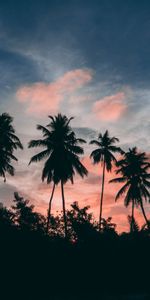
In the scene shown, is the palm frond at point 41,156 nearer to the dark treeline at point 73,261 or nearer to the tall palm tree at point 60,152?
the tall palm tree at point 60,152

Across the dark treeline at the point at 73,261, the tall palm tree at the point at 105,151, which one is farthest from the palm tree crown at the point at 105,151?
the dark treeline at the point at 73,261

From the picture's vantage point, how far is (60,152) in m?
30.7

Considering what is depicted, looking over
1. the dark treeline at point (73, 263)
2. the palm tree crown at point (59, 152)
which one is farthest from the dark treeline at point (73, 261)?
the palm tree crown at point (59, 152)

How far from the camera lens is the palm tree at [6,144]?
102 feet

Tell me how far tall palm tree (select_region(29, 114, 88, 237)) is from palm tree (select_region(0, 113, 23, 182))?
2.08m

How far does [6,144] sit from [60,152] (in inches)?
229

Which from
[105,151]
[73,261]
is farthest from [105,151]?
[73,261]

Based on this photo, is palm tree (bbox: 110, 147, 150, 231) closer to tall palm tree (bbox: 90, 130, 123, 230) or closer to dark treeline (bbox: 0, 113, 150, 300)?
tall palm tree (bbox: 90, 130, 123, 230)

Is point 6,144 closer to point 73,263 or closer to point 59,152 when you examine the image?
point 59,152

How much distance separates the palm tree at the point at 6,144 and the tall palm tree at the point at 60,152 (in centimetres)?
208

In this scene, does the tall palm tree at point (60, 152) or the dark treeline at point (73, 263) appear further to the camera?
the tall palm tree at point (60, 152)

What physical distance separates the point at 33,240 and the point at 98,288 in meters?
4.60

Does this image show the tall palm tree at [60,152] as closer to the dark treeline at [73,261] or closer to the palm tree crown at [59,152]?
the palm tree crown at [59,152]

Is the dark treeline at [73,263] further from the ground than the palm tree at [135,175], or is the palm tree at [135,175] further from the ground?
the palm tree at [135,175]
